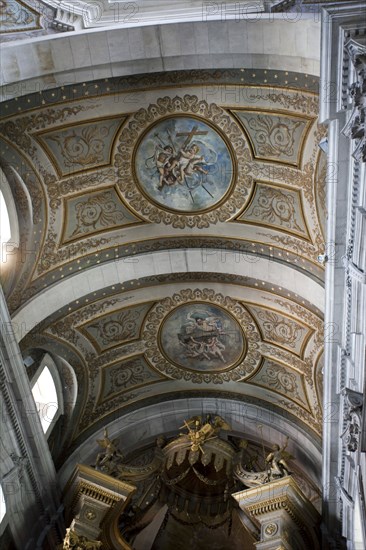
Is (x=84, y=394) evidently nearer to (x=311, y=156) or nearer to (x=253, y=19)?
(x=311, y=156)

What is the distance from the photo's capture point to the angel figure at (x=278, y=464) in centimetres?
1334

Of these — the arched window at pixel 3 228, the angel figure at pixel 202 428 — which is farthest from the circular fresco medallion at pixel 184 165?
the angel figure at pixel 202 428

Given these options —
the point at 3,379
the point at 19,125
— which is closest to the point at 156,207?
the point at 19,125

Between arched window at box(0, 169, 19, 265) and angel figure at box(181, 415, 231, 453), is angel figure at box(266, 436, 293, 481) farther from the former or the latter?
arched window at box(0, 169, 19, 265)

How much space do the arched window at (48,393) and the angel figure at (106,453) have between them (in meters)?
1.02

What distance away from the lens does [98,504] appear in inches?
517

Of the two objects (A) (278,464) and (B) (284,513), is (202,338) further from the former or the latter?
(B) (284,513)

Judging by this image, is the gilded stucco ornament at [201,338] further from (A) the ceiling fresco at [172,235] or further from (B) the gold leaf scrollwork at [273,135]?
(B) the gold leaf scrollwork at [273,135]

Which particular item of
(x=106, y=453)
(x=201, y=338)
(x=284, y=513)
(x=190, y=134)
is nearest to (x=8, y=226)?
Result: (x=190, y=134)

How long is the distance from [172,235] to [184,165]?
53.0 inches

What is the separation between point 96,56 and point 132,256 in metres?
3.89

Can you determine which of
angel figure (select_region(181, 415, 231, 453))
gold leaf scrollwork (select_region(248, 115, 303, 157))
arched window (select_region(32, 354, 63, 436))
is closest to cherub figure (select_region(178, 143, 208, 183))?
gold leaf scrollwork (select_region(248, 115, 303, 157))

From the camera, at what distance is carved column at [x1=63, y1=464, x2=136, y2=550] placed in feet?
42.4

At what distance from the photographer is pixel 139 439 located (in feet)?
52.2
